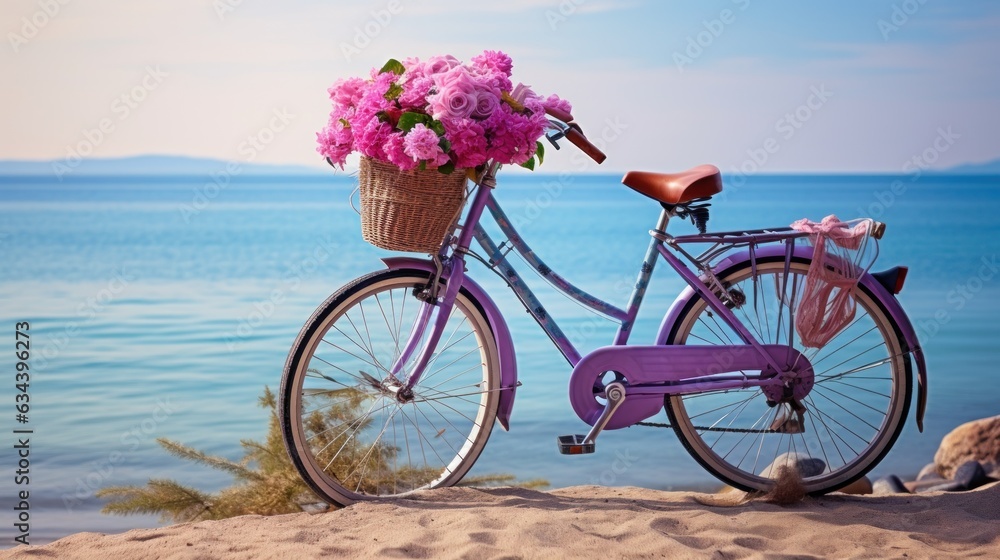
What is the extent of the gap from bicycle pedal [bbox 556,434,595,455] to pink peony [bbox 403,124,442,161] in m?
1.07

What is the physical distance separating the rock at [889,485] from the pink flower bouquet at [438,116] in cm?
291

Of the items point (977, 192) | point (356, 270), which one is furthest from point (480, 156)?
point (977, 192)

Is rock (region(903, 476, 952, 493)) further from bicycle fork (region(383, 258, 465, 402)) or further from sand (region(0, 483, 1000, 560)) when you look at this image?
bicycle fork (region(383, 258, 465, 402))

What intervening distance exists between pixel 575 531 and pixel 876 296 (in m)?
1.42

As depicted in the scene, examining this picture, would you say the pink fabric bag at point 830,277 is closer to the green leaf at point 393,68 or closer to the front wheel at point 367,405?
the front wheel at point 367,405

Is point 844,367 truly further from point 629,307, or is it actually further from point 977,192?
point 977,192

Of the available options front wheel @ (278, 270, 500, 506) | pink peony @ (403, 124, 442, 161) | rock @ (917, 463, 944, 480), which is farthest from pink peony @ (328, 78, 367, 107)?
rock @ (917, 463, 944, 480)

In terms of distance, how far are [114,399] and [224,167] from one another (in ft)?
153

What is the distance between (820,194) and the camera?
32.2 metres

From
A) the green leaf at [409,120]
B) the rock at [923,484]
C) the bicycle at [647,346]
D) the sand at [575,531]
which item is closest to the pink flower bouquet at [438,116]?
the green leaf at [409,120]

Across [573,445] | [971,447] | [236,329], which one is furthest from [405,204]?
[236,329]

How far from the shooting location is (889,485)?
5.02 meters

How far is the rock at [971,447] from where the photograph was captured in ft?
17.4

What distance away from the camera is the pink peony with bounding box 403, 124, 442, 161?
3.03 meters
